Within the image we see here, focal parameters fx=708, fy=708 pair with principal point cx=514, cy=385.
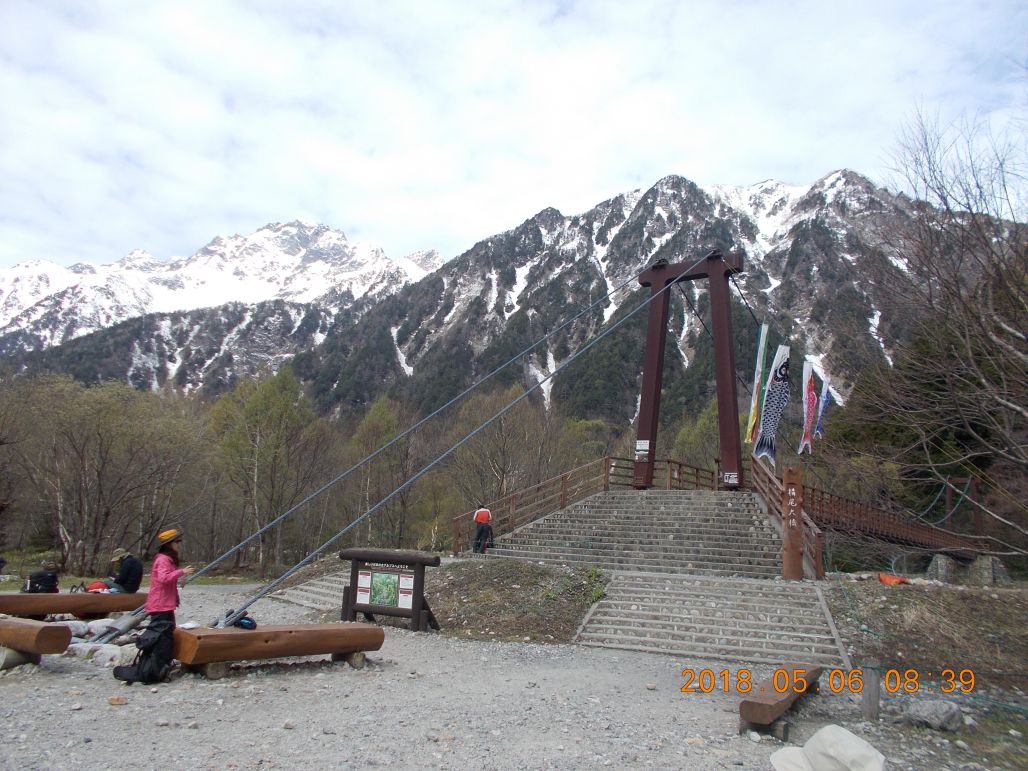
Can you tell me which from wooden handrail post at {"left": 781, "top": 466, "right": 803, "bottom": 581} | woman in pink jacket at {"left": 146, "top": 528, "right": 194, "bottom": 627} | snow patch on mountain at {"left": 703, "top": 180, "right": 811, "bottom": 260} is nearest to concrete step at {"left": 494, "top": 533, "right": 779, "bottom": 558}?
wooden handrail post at {"left": 781, "top": 466, "right": 803, "bottom": 581}

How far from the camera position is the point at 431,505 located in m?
37.7

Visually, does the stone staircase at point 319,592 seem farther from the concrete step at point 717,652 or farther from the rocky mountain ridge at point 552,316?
the rocky mountain ridge at point 552,316

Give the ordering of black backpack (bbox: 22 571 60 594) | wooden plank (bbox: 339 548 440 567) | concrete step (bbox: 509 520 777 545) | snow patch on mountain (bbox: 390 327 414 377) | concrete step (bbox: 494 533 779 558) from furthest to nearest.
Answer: snow patch on mountain (bbox: 390 327 414 377) < concrete step (bbox: 509 520 777 545) < concrete step (bbox: 494 533 779 558) < wooden plank (bbox: 339 548 440 567) < black backpack (bbox: 22 571 60 594)

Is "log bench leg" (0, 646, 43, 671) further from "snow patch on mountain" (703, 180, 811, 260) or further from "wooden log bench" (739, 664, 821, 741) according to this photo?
"snow patch on mountain" (703, 180, 811, 260)

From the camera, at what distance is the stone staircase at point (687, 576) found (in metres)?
10.7

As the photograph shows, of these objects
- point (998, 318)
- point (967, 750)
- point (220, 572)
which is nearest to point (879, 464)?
point (998, 318)

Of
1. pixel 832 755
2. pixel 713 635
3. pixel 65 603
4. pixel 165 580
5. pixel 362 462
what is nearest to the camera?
pixel 832 755

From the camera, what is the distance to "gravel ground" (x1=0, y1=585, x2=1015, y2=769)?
4684 millimetres

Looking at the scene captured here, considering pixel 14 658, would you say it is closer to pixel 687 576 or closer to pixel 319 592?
pixel 319 592

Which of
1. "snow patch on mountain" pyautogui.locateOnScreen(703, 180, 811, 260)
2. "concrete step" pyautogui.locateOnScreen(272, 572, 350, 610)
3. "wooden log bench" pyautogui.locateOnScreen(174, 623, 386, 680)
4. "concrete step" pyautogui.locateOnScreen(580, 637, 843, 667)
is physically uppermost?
"snow patch on mountain" pyautogui.locateOnScreen(703, 180, 811, 260)

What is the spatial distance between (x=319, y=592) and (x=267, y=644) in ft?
31.7

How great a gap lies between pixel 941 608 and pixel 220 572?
23.7 metres

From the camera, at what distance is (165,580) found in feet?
21.0

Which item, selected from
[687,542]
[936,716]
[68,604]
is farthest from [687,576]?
[68,604]
